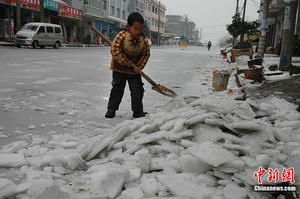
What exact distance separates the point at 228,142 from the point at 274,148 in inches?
17.5

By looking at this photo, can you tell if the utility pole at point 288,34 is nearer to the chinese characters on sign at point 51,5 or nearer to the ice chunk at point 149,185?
the ice chunk at point 149,185

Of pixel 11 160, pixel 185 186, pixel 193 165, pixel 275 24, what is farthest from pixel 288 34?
pixel 275 24

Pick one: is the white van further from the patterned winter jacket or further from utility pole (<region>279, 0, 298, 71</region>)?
the patterned winter jacket

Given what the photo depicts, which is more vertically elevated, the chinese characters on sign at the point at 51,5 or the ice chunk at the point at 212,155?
the chinese characters on sign at the point at 51,5

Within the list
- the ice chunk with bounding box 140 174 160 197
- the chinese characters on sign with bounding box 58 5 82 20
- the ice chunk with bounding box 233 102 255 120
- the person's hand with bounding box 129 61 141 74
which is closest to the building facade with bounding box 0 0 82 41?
the chinese characters on sign with bounding box 58 5 82 20

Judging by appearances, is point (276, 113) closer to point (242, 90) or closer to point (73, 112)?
point (242, 90)

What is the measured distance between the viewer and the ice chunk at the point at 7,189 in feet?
6.85

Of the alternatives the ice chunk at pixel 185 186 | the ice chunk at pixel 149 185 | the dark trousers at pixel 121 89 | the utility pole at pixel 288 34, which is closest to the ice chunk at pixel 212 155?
the ice chunk at pixel 185 186

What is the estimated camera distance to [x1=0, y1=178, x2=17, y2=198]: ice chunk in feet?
6.85

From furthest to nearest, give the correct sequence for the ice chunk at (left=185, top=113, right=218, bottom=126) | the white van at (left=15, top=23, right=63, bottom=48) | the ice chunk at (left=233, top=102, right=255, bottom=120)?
the white van at (left=15, top=23, right=63, bottom=48) → the ice chunk at (left=233, top=102, right=255, bottom=120) → the ice chunk at (left=185, top=113, right=218, bottom=126)

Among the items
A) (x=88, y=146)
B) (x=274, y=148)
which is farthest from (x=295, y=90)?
(x=88, y=146)

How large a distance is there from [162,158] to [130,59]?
194 centimetres

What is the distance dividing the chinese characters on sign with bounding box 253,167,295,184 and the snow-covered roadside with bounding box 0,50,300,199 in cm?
5

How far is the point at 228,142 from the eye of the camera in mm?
2783
